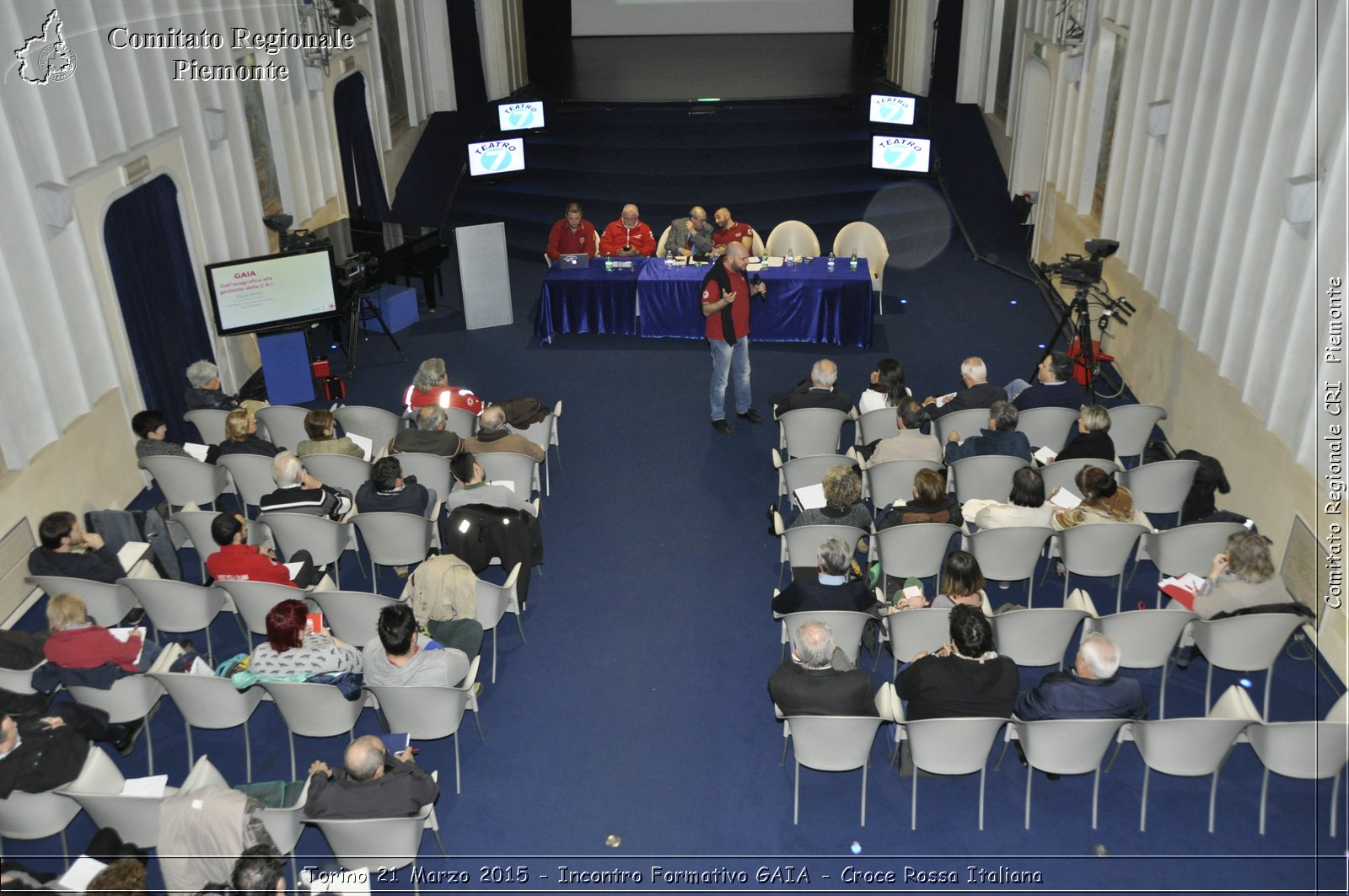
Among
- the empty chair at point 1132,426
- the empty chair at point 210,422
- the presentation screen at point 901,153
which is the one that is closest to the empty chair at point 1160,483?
A: the empty chair at point 1132,426

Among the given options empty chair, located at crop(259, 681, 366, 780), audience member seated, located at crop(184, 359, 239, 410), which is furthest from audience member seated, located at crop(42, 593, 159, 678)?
audience member seated, located at crop(184, 359, 239, 410)

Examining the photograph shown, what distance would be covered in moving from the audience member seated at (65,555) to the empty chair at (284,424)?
2135 mm

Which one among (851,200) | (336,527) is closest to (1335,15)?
(336,527)

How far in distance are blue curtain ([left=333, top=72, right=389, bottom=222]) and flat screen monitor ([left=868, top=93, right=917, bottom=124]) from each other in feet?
22.0

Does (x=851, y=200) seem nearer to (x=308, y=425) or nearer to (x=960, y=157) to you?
(x=960, y=157)

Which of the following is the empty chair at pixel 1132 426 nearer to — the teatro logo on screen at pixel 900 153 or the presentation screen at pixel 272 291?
the teatro logo on screen at pixel 900 153

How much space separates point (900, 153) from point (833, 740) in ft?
34.7

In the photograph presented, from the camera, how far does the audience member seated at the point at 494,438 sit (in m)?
7.72

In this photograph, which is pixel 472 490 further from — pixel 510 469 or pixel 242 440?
pixel 242 440

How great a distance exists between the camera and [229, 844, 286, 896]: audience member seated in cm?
411

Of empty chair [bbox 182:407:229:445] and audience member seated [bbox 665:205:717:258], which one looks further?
audience member seated [bbox 665:205:717:258]

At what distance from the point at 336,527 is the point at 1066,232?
350 inches

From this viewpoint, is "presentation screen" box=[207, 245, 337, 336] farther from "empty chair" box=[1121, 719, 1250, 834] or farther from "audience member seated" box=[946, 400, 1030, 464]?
"empty chair" box=[1121, 719, 1250, 834]

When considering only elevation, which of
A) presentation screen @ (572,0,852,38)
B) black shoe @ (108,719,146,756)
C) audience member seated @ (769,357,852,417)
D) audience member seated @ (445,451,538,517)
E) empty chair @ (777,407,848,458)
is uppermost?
presentation screen @ (572,0,852,38)
